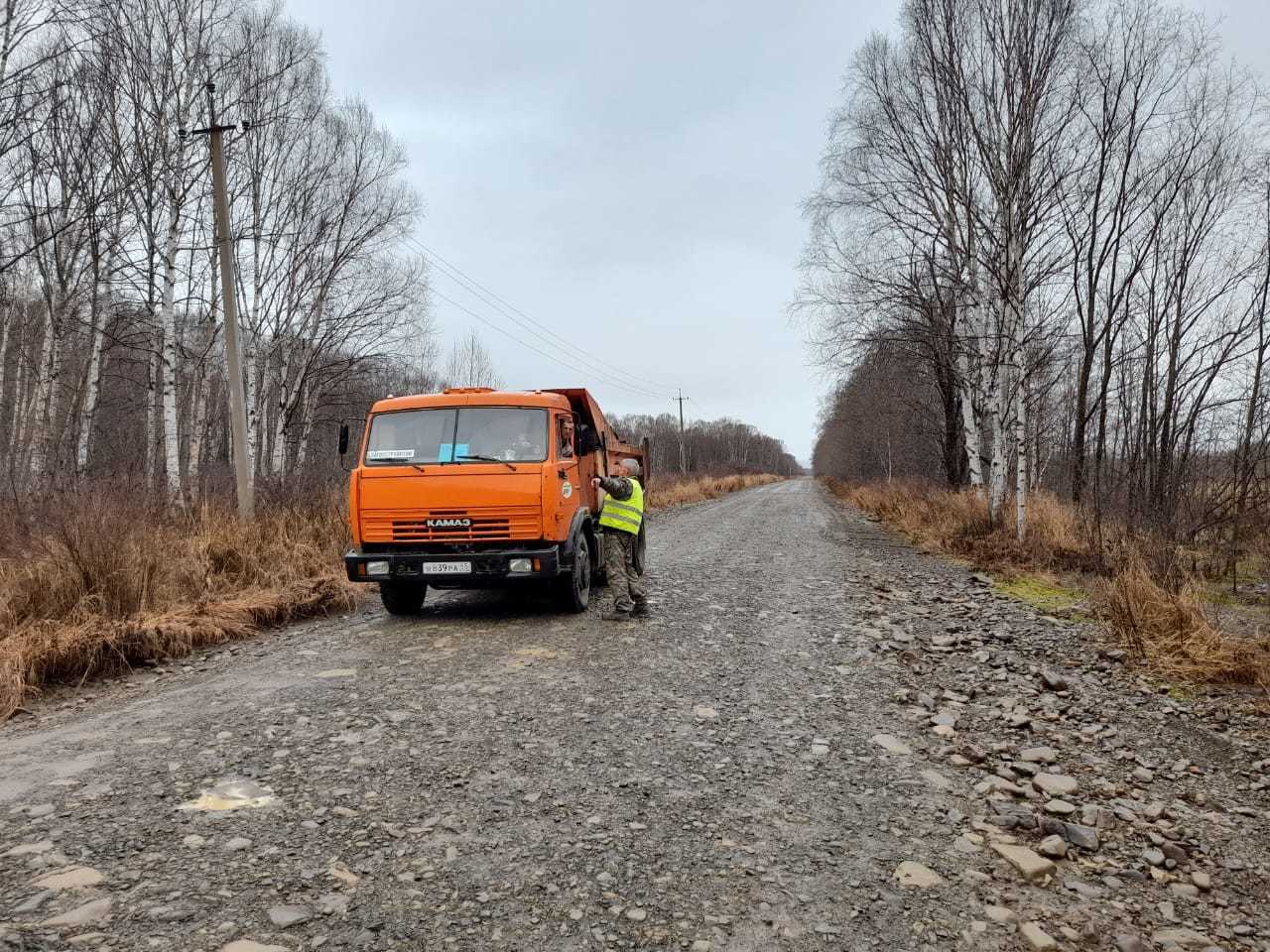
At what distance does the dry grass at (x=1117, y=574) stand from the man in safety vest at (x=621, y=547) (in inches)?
175

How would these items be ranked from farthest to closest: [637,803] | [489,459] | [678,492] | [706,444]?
[706,444], [678,492], [489,459], [637,803]

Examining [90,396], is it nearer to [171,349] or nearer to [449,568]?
[171,349]

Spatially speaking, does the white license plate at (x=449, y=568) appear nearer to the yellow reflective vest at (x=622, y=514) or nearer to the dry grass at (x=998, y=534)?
the yellow reflective vest at (x=622, y=514)

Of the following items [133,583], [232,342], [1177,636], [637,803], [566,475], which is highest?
[232,342]

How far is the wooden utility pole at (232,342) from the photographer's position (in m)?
10.4

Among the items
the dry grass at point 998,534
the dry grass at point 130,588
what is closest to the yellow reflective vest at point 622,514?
the dry grass at point 130,588

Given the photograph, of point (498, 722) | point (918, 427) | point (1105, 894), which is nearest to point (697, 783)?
point (498, 722)

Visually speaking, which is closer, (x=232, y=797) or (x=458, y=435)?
(x=232, y=797)

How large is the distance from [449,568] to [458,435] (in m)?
1.48

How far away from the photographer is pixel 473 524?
702cm

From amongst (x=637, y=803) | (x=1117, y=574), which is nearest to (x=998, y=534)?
(x=1117, y=574)

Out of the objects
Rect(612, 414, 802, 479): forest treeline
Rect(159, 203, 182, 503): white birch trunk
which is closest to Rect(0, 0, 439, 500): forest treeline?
Rect(159, 203, 182, 503): white birch trunk

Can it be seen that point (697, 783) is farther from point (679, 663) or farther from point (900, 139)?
point (900, 139)

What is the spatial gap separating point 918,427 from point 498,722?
A: 22.7 metres
